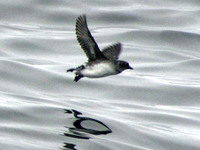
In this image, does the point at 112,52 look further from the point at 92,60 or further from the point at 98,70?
the point at 98,70

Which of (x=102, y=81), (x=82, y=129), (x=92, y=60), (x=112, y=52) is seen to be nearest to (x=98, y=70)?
(x=92, y=60)

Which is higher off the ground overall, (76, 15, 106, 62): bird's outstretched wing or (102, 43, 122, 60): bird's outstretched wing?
(102, 43, 122, 60): bird's outstretched wing

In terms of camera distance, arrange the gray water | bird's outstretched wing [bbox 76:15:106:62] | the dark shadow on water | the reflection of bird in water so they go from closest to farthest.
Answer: bird's outstretched wing [bbox 76:15:106:62] < the dark shadow on water < the reflection of bird in water < the gray water

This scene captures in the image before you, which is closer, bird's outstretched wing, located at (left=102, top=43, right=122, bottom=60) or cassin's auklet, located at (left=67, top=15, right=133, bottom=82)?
cassin's auklet, located at (left=67, top=15, right=133, bottom=82)

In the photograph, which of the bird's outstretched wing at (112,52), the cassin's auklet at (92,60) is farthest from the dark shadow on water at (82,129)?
the bird's outstretched wing at (112,52)

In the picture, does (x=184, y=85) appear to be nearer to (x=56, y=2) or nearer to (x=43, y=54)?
(x=43, y=54)

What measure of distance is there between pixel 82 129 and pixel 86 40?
1.55 meters

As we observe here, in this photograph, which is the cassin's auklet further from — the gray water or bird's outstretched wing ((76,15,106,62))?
the gray water

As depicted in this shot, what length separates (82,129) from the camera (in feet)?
43.1

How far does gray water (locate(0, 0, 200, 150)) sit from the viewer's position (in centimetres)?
1313

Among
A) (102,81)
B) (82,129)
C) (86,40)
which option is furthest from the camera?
(102,81)

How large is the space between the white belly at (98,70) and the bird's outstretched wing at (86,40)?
0.13 m

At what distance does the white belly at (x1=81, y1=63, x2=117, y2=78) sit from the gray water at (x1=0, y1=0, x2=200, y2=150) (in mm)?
948

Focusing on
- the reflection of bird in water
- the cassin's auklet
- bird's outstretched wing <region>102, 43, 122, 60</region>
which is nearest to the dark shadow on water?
the reflection of bird in water
